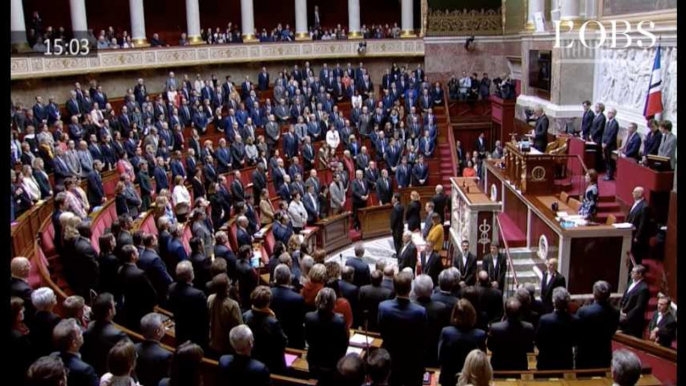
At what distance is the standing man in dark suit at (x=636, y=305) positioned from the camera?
258 inches

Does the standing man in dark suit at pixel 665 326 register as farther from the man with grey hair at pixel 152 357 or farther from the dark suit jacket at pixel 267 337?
the man with grey hair at pixel 152 357

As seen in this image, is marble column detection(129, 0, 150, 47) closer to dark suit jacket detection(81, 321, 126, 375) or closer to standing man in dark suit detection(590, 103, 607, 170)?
standing man in dark suit detection(590, 103, 607, 170)

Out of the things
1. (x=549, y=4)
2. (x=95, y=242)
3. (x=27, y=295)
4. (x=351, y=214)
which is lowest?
(x=351, y=214)

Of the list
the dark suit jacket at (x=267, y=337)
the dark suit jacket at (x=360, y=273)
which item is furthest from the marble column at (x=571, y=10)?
the dark suit jacket at (x=267, y=337)

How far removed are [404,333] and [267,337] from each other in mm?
1028

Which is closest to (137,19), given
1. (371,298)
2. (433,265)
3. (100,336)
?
(433,265)

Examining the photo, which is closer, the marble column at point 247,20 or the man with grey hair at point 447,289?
the man with grey hair at point 447,289

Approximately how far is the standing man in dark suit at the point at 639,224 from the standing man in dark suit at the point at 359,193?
6.50 m

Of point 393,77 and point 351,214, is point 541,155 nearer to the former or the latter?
point 351,214

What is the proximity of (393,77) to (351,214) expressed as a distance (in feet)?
24.4

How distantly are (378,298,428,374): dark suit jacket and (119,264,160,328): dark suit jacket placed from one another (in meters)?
2.20

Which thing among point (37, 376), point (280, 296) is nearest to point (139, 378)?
point (37, 376)

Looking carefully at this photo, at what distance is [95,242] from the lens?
930 cm

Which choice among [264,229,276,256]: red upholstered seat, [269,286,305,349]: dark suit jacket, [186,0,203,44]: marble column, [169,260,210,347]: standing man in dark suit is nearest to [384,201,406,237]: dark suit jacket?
[264,229,276,256]: red upholstered seat
